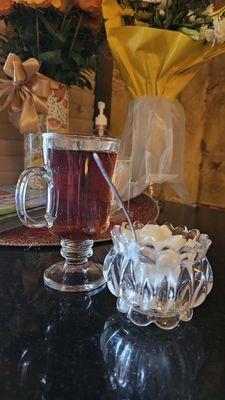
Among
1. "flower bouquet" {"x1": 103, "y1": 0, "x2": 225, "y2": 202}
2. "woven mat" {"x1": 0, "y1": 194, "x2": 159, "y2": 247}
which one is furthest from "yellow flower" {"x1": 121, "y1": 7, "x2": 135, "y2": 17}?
"woven mat" {"x1": 0, "y1": 194, "x2": 159, "y2": 247}

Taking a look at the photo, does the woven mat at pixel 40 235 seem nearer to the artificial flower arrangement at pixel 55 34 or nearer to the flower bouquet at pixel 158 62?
the flower bouquet at pixel 158 62

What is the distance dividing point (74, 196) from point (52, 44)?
51 centimetres

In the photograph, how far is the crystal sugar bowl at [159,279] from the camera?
375mm

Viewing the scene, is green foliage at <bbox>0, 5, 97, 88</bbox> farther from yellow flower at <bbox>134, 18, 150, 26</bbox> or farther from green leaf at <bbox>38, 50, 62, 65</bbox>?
yellow flower at <bbox>134, 18, 150, 26</bbox>

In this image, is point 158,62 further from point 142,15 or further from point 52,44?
point 52,44

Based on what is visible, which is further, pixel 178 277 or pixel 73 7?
pixel 73 7

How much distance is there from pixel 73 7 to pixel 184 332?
0.74m

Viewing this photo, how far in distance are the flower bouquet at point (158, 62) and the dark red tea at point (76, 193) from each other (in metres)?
0.37

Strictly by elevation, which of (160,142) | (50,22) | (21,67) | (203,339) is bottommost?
(203,339)

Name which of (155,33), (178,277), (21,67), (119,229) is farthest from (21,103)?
(178,277)

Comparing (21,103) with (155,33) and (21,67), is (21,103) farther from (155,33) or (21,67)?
(155,33)

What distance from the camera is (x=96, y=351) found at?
13.0 inches

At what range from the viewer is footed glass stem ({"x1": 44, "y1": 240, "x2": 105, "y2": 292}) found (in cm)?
47

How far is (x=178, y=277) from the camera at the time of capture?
0.38 m
